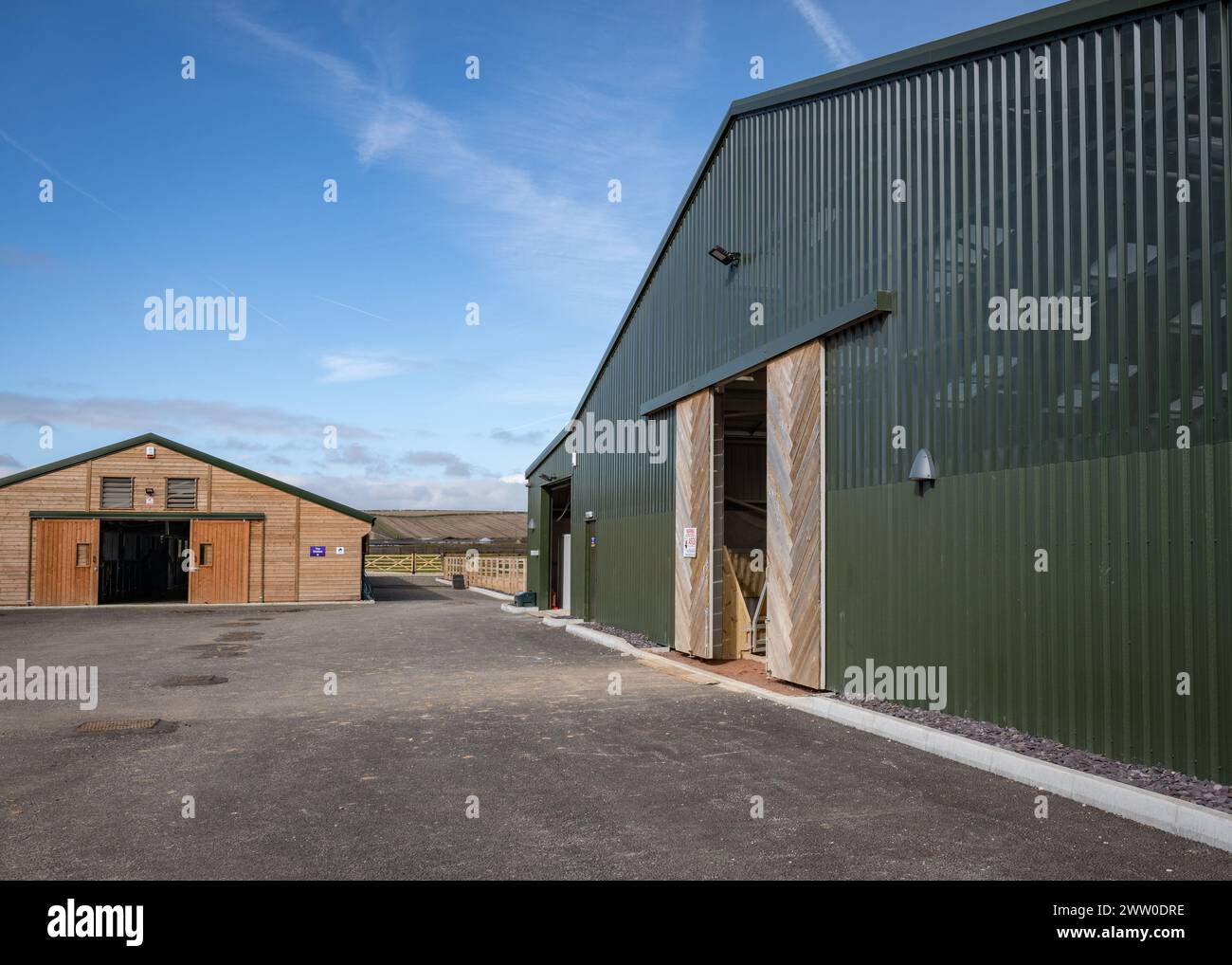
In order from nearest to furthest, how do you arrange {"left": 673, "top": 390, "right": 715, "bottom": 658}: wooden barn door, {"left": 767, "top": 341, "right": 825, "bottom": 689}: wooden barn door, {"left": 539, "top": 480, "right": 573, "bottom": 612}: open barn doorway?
{"left": 767, "top": 341, "right": 825, "bottom": 689}: wooden barn door → {"left": 673, "top": 390, "right": 715, "bottom": 658}: wooden barn door → {"left": 539, "top": 480, "right": 573, "bottom": 612}: open barn doorway

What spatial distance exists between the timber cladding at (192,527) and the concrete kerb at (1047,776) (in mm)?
27676

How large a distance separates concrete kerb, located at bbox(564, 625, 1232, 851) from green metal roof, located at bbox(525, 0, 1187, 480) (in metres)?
5.73

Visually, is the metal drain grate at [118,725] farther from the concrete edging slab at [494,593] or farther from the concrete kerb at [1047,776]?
the concrete edging slab at [494,593]

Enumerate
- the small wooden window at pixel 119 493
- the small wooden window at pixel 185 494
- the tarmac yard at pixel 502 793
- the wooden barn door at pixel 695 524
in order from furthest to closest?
1. the small wooden window at pixel 185 494
2. the small wooden window at pixel 119 493
3. the wooden barn door at pixel 695 524
4. the tarmac yard at pixel 502 793

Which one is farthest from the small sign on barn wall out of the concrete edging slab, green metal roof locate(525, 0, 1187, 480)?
the concrete edging slab

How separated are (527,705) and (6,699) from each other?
20.6 ft

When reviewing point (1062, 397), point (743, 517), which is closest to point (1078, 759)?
point (1062, 397)

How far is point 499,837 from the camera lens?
5.82 meters

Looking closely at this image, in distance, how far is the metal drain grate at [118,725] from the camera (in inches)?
371

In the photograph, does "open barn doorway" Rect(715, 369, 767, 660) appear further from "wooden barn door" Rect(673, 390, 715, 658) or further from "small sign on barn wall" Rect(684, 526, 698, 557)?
"small sign on barn wall" Rect(684, 526, 698, 557)

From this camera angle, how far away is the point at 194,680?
1327 centimetres

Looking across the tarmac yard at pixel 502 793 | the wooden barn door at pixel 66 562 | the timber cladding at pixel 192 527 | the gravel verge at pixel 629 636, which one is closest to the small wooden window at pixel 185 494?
the timber cladding at pixel 192 527

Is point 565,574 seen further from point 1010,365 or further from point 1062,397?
point 1062,397

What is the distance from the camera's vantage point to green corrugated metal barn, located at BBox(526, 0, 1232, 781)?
6.88 m
